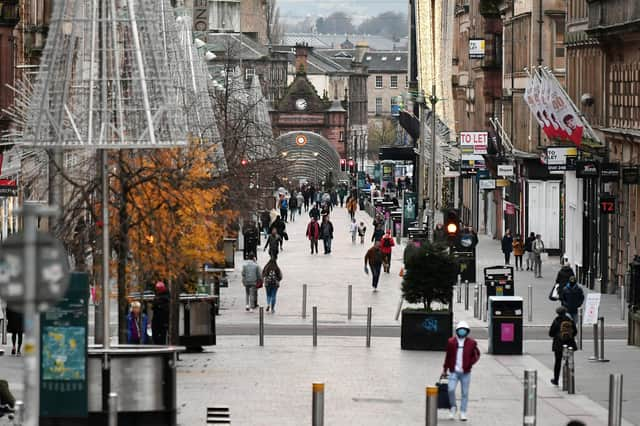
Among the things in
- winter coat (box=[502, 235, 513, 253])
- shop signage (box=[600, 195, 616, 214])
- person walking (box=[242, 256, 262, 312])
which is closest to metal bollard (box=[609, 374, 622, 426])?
person walking (box=[242, 256, 262, 312])

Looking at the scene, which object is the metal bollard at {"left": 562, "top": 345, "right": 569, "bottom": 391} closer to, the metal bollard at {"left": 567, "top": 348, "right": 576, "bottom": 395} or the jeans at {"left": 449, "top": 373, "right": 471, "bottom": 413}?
the metal bollard at {"left": 567, "top": 348, "right": 576, "bottom": 395}

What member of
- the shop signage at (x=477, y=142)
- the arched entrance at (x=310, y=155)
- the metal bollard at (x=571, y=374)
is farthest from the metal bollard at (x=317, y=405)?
the arched entrance at (x=310, y=155)

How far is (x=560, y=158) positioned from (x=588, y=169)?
12.3ft

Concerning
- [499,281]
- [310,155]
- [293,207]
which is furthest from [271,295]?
[310,155]

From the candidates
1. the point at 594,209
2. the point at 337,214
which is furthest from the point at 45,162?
the point at 337,214

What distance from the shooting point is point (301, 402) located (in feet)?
90.1

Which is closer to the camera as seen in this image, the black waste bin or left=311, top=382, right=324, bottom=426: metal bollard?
left=311, top=382, right=324, bottom=426: metal bollard

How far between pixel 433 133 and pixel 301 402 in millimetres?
40491

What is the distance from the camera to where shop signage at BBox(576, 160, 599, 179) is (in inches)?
1986

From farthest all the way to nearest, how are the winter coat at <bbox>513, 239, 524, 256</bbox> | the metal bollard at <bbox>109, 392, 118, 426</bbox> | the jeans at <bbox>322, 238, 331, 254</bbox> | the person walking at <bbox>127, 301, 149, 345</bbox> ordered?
1. the jeans at <bbox>322, 238, 331, 254</bbox>
2. the winter coat at <bbox>513, 239, 524, 256</bbox>
3. the person walking at <bbox>127, 301, 149, 345</bbox>
4. the metal bollard at <bbox>109, 392, 118, 426</bbox>

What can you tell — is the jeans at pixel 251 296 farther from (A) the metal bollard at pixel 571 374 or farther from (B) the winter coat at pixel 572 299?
(A) the metal bollard at pixel 571 374

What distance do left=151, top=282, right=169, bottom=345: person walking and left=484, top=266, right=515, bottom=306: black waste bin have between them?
44.0 feet

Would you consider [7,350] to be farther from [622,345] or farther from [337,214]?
[337,214]

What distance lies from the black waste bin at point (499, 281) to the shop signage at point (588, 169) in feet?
17.6
